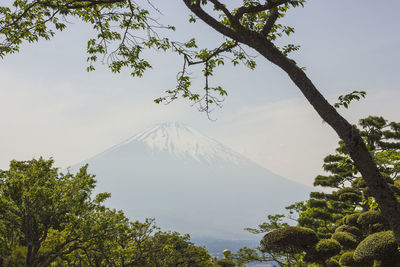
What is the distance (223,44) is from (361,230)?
41.0ft

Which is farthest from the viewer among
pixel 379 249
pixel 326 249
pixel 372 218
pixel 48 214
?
pixel 326 249

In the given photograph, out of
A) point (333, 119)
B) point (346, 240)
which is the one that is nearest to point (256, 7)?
point (333, 119)

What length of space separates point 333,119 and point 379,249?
7.38 m

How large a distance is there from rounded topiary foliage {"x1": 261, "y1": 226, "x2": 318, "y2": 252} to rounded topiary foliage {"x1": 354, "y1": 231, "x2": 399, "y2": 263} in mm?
2272

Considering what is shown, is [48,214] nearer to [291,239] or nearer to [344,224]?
[291,239]

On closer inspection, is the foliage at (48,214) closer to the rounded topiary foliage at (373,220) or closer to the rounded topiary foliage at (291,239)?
the rounded topiary foliage at (291,239)

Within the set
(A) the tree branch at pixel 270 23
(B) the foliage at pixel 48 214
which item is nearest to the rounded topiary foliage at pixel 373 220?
(B) the foliage at pixel 48 214

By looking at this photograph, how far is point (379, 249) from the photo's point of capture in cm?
786

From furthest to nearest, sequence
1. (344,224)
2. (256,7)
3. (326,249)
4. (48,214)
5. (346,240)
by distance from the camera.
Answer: (344,224)
(346,240)
(326,249)
(48,214)
(256,7)

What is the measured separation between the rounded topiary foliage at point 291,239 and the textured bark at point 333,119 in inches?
340

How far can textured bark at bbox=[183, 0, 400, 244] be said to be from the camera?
2553mm

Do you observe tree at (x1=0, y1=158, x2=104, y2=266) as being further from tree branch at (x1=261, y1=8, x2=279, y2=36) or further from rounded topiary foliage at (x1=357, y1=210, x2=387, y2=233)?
rounded topiary foliage at (x1=357, y1=210, x2=387, y2=233)

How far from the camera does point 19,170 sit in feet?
32.4

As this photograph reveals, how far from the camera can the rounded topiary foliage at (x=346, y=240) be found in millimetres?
11461
